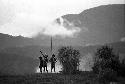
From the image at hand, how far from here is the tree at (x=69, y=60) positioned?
37.9m

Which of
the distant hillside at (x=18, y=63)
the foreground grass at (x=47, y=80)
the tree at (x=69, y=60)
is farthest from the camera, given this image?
the distant hillside at (x=18, y=63)

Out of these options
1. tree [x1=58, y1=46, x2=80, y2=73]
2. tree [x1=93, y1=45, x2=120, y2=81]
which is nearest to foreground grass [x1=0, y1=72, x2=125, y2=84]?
tree [x1=93, y1=45, x2=120, y2=81]

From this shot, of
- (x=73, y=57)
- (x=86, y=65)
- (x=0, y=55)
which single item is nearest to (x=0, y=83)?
(x=73, y=57)

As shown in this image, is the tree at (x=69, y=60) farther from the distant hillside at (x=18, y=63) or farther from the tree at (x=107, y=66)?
the distant hillside at (x=18, y=63)

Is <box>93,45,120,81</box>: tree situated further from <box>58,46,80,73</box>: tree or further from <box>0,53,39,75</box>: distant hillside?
<box>0,53,39,75</box>: distant hillside

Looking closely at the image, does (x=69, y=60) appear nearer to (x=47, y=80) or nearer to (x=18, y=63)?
(x=47, y=80)

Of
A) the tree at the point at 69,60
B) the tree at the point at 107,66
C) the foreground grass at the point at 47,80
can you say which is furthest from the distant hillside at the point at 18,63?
the foreground grass at the point at 47,80

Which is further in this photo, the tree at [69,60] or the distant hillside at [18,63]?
the distant hillside at [18,63]

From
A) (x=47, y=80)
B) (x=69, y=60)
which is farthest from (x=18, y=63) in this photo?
(x=47, y=80)

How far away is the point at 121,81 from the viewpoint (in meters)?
Answer: 22.6

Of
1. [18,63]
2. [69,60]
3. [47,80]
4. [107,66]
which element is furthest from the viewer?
[18,63]

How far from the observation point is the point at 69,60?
39.7 m

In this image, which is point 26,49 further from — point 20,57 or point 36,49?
point 20,57

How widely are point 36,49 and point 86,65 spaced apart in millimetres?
62677
